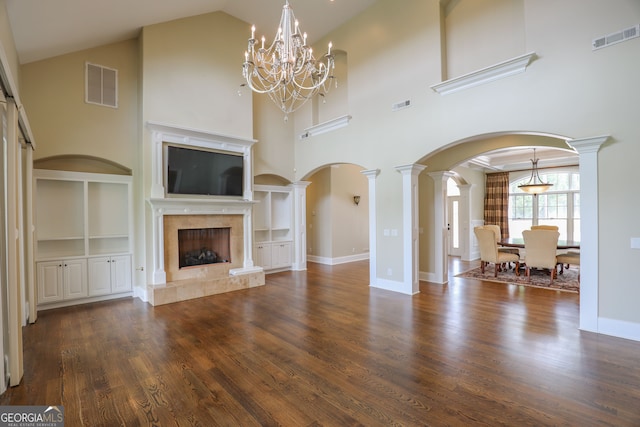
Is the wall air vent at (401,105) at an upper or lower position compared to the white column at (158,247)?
upper

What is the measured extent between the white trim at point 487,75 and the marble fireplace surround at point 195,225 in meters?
3.93

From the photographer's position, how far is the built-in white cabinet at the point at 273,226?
7.47 metres

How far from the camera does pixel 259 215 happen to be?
25.0ft

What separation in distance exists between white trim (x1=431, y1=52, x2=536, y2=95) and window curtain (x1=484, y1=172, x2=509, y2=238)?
21.5 feet

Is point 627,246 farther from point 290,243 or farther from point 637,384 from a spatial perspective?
point 290,243

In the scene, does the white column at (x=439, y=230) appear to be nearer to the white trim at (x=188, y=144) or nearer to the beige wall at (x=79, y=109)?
the white trim at (x=188, y=144)

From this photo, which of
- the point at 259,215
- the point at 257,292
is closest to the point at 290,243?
the point at 259,215

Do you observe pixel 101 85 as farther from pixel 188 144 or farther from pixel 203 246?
pixel 203 246

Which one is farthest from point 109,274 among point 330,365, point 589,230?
point 589,230

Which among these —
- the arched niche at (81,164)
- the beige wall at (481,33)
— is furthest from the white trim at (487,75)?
the arched niche at (81,164)

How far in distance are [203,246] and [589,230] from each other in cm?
627

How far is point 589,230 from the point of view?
12.2 ft

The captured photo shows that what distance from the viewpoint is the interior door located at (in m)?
9.93

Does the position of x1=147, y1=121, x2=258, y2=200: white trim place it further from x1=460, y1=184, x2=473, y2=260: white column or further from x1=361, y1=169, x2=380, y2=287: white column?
x1=460, y1=184, x2=473, y2=260: white column
